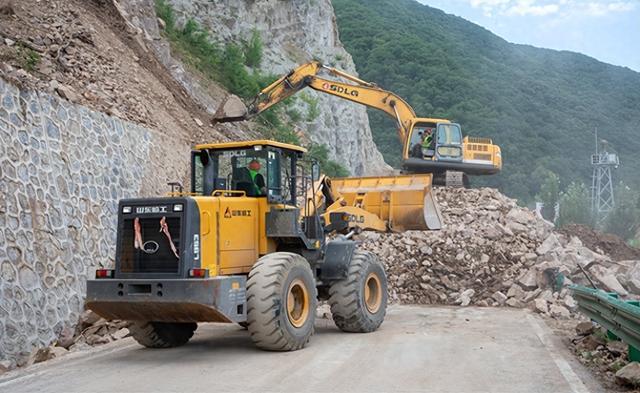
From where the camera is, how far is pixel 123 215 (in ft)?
30.3

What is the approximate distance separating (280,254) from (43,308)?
423cm

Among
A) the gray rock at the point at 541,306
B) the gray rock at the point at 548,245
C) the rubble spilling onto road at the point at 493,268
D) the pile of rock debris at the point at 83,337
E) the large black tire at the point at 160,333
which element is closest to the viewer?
the large black tire at the point at 160,333

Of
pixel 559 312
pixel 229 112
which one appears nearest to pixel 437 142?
pixel 229 112

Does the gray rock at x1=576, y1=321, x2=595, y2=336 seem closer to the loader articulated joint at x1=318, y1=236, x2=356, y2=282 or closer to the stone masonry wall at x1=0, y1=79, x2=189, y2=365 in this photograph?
the loader articulated joint at x1=318, y1=236, x2=356, y2=282

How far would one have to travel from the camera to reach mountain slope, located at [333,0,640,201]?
68562 millimetres

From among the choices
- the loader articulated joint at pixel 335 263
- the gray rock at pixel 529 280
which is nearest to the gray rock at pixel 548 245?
the gray rock at pixel 529 280

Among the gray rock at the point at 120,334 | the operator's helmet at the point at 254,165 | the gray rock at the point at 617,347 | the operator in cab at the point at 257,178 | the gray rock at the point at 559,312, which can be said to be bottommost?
the gray rock at the point at 559,312

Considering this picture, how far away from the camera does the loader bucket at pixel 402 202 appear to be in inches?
570

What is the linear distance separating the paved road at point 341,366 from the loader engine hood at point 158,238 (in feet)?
3.90

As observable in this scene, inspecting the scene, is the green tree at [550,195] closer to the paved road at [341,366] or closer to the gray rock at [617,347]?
the paved road at [341,366]

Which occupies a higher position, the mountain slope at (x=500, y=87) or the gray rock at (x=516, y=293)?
the mountain slope at (x=500, y=87)

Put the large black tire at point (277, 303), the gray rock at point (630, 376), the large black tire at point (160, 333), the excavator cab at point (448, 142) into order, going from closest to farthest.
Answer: the gray rock at point (630, 376), the large black tire at point (277, 303), the large black tire at point (160, 333), the excavator cab at point (448, 142)

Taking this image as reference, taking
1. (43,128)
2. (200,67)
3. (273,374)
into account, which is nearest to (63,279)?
(43,128)

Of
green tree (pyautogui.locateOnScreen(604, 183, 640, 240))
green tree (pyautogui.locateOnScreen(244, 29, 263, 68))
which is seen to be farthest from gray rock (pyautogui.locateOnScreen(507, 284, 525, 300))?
green tree (pyautogui.locateOnScreen(604, 183, 640, 240))
